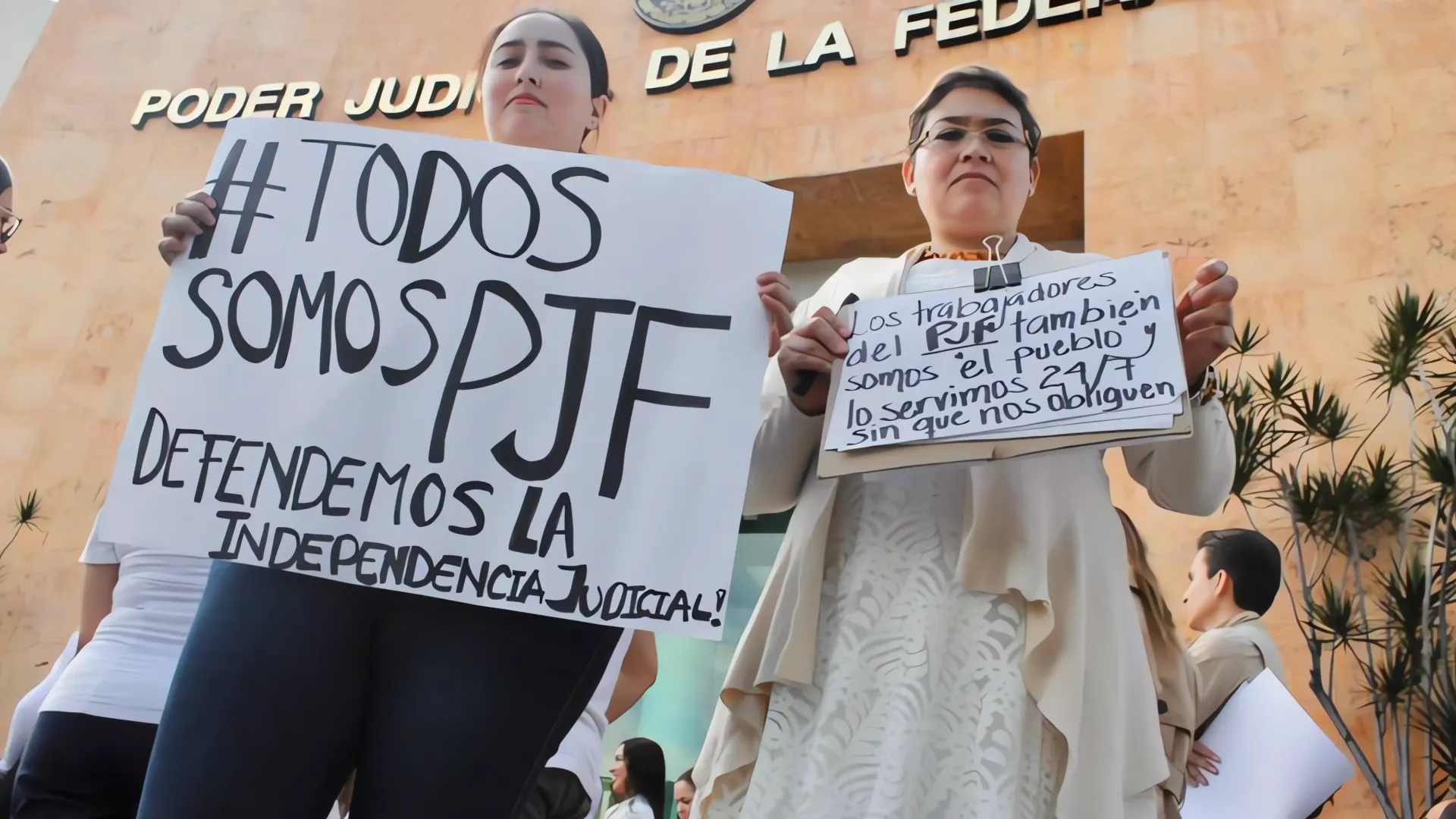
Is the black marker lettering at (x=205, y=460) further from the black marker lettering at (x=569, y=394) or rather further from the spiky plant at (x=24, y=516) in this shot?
the spiky plant at (x=24, y=516)

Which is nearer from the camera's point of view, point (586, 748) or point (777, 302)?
point (777, 302)

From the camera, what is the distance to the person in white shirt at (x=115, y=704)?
4.12 feet

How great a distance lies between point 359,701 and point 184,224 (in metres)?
0.57

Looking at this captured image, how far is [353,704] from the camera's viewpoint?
0.88 m

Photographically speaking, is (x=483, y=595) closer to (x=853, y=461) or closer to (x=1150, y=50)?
(x=853, y=461)

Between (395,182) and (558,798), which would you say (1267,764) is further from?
(395,182)

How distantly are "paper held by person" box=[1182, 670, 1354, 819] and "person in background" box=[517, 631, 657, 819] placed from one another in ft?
3.54

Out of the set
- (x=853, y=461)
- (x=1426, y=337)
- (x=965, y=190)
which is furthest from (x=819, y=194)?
(x=853, y=461)

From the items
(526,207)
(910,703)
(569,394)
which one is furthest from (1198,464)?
(526,207)

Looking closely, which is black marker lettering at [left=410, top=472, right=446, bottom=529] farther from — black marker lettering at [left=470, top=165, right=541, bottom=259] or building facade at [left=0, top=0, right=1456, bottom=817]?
building facade at [left=0, top=0, right=1456, bottom=817]

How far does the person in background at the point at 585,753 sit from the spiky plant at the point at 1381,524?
2.29 meters

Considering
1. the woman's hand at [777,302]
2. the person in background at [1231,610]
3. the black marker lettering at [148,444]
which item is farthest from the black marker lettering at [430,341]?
the person in background at [1231,610]

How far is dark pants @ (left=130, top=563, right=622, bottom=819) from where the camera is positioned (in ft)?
2.74

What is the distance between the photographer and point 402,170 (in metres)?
1.15
